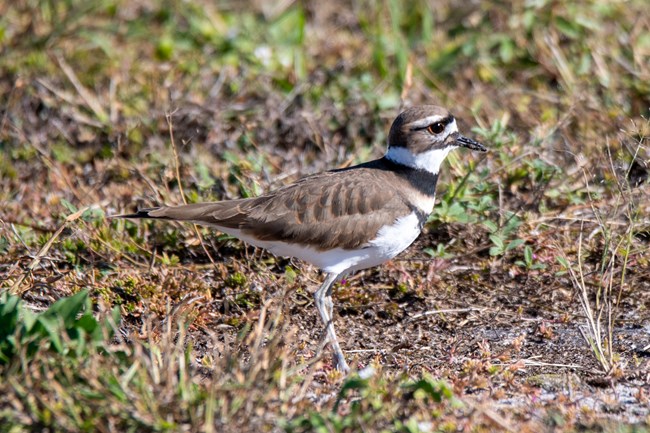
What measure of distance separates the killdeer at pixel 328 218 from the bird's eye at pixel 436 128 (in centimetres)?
37

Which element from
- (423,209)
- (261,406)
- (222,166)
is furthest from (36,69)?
(261,406)

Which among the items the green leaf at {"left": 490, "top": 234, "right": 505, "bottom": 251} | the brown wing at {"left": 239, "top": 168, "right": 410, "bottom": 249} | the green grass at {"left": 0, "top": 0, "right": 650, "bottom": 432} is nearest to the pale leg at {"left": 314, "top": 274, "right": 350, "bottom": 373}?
the green grass at {"left": 0, "top": 0, "right": 650, "bottom": 432}

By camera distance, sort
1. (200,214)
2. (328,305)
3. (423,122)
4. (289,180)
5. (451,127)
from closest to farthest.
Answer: (200,214)
(328,305)
(423,122)
(451,127)
(289,180)

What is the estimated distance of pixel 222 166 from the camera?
6867mm

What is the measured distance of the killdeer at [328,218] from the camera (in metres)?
5.15

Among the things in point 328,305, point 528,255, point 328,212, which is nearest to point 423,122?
point 328,212

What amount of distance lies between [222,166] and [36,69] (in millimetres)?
2221

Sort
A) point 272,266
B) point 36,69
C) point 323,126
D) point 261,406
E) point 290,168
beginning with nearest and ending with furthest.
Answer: point 261,406 < point 272,266 < point 290,168 < point 323,126 < point 36,69

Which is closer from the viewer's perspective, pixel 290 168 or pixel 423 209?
pixel 423 209

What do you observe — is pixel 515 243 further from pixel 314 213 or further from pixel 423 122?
pixel 314 213

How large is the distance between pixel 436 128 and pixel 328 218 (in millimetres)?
913

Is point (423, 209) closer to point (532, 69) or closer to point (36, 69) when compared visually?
point (532, 69)

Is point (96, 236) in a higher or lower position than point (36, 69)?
lower

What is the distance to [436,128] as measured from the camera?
5.55 meters
